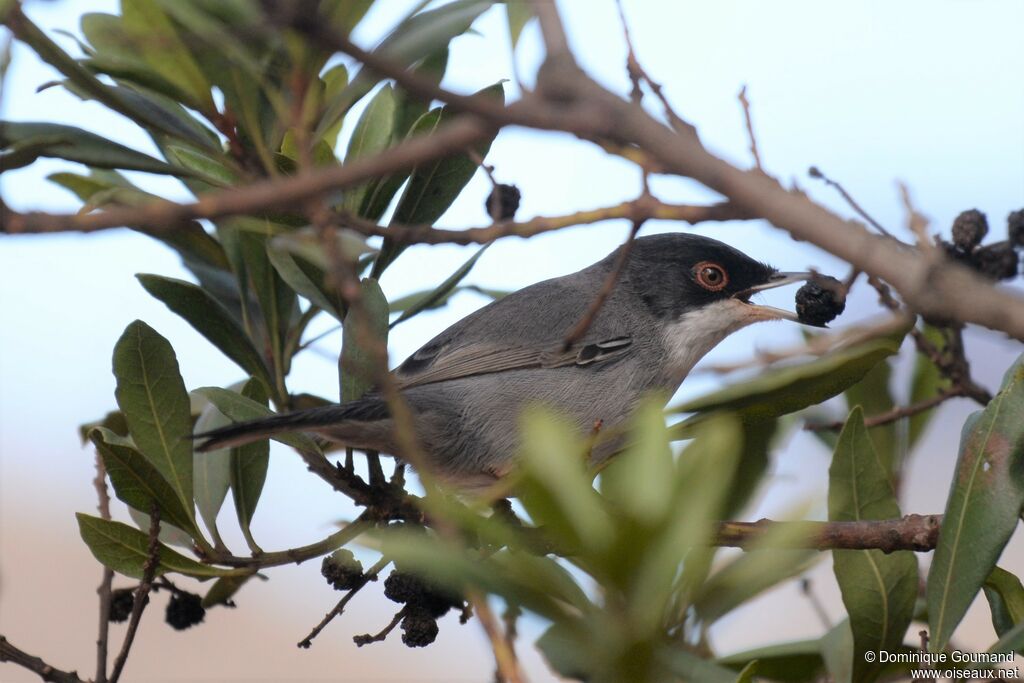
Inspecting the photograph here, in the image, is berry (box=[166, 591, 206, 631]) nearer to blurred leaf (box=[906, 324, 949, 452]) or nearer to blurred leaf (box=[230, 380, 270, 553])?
blurred leaf (box=[230, 380, 270, 553])

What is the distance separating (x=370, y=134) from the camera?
10.5 feet

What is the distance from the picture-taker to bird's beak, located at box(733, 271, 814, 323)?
419 cm

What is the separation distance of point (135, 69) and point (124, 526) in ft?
3.87

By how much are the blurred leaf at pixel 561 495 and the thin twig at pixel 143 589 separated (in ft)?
4.85

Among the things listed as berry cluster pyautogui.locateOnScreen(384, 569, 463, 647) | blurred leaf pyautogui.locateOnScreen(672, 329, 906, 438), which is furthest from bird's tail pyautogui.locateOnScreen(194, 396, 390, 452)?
blurred leaf pyautogui.locateOnScreen(672, 329, 906, 438)

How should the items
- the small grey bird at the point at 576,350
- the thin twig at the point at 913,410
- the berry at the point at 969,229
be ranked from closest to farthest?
the berry at the point at 969,229 < the thin twig at the point at 913,410 < the small grey bird at the point at 576,350

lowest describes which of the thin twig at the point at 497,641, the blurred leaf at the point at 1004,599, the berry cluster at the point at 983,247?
the thin twig at the point at 497,641

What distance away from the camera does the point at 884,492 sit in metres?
2.42

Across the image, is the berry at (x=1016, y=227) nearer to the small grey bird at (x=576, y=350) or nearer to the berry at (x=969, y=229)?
the berry at (x=969, y=229)

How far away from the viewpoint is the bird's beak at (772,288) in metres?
4.19

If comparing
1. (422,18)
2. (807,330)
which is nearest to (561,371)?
(807,330)

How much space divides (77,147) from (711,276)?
2723 millimetres

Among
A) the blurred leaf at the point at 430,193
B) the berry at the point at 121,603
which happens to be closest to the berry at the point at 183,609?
the berry at the point at 121,603

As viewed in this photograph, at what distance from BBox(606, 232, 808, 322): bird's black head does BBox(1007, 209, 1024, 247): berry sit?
73.8 inches
